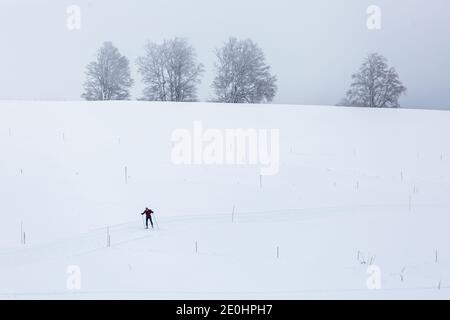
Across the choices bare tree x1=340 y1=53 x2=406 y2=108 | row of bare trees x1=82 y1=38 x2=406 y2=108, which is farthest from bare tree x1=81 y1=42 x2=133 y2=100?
bare tree x1=340 y1=53 x2=406 y2=108

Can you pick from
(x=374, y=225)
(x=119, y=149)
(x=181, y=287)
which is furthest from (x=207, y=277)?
(x=119, y=149)

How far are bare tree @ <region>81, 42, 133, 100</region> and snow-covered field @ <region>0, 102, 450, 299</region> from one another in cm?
1199

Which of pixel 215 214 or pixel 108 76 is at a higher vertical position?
pixel 108 76

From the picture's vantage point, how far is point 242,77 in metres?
36.7

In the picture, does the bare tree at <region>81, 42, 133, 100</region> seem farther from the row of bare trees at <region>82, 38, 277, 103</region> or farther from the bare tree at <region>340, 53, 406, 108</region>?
the bare tree at <region>340, 53, 406, 108</region>

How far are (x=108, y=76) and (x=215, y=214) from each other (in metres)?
26.9

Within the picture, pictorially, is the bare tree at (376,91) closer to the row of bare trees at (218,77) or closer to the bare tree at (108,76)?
the row of bare trees at (218,77)

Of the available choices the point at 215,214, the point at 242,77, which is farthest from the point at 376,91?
the point at 215,214

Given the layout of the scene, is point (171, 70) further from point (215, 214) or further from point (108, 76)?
point (215, 214)

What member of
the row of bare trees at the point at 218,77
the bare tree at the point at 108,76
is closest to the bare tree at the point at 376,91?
the row of bare trees at the point at 218,77

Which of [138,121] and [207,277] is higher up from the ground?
[138,121]

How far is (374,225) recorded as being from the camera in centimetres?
1440
